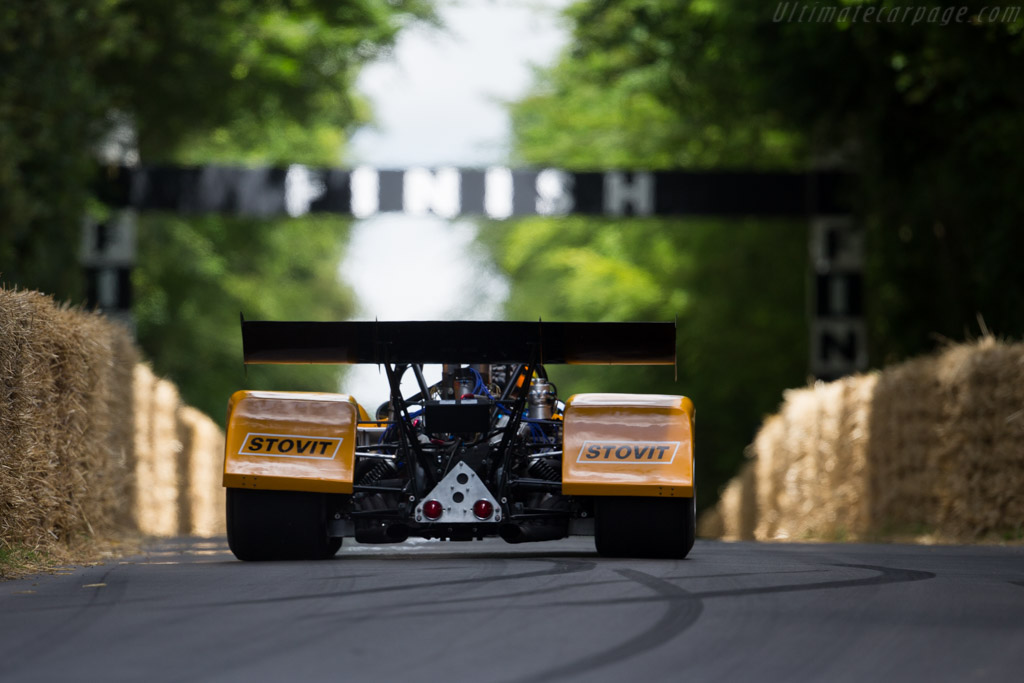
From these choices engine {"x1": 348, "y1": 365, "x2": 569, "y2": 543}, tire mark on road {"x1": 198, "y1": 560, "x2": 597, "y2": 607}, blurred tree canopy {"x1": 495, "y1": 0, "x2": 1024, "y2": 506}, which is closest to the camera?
tire mark on road {"x1": 198, "y1": 560, "x2": 597, "y2": 607}

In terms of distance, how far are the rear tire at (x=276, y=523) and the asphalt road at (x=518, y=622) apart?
536 mm

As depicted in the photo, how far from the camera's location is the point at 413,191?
25188mm

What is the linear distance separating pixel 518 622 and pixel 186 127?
86.6ft

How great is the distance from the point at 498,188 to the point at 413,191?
4.07 feet

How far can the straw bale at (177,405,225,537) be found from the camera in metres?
25.0

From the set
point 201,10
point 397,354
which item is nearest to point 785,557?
point 397,354

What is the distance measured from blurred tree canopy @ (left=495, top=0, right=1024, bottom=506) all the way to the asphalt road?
9.17 meters

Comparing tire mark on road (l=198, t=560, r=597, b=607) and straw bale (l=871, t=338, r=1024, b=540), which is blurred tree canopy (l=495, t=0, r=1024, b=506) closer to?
straw bale (l=871, t=338, r=1024, b=540)

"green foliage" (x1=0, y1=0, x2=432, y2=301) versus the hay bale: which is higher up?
"green foliage" (x1=0, y1=0, x2=432, y2=301)

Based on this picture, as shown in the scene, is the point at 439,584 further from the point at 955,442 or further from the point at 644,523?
the point at 955,442

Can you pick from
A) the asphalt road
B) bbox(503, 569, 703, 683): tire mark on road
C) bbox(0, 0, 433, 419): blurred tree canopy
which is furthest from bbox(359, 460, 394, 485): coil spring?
bbox(0, 0, 433, 419): blurred tree canopy

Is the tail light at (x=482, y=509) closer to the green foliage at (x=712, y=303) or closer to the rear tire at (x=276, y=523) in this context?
the rear tire at (x=276, y=523)

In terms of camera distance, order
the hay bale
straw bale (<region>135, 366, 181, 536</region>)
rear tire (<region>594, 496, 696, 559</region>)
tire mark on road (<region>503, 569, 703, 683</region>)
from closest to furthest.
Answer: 1. tire mark on road (<region>503, 569, 703, 683</region>)
2. rear tire (<region>594, 496, 696, 559</region>)
3. straw bale (<region>135, 366, 181, 536</region>)
4. the hay bale

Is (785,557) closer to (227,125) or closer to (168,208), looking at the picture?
(168,208)
